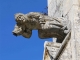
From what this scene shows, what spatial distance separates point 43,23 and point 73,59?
0.90 meters

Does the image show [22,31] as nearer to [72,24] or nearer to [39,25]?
[39,25]

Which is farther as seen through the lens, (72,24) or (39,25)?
(39,25)

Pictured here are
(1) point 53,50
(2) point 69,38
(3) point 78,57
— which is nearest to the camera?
(3) point 78,57

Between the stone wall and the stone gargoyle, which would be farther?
the stone gargoyle

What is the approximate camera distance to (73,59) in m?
5.89

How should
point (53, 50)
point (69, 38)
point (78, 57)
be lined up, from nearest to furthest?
point (78, 57)
point (69, 38)
point (53, 50)

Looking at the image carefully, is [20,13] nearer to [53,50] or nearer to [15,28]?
[15,28]

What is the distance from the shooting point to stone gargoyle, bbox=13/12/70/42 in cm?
641

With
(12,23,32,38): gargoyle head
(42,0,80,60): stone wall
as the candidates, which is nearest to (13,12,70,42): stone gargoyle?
(12,23,32,38): gargoyle head

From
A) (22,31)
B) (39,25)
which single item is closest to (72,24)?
(39,25)

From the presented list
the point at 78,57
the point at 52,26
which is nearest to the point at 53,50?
the point at 52,26

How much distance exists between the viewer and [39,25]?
648 centimetres

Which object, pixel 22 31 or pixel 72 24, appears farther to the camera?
pixel 22 31

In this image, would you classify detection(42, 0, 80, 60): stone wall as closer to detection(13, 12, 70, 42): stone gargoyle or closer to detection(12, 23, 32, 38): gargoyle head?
detection(13, 12, 70, 42): stone gargoyle
